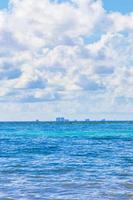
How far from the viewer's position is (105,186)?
25.7 meters

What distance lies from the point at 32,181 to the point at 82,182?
9.59ft

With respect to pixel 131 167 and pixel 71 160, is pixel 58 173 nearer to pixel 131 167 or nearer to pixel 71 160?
pixel 131 167

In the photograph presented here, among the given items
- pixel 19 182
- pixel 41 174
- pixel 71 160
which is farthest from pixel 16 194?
pixel 71 160

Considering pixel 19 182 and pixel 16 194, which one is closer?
pixel 16 194

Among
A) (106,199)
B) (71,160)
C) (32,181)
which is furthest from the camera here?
(71,160)

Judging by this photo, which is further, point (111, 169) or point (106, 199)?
point (111, 169)

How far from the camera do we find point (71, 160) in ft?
132

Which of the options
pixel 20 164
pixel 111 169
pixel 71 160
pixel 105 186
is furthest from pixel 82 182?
pixel 71 160

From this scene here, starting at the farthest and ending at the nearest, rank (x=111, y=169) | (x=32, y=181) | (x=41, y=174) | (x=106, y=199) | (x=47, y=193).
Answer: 1. (x=111, y=169)
2. (x=41, y=174)
3. (x=32, y=181)
4. (x=47, y=193)
5. (x=106, y=199)

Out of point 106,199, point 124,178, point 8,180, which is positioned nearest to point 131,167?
point 124,178

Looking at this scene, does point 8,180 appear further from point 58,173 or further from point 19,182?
point 58,173

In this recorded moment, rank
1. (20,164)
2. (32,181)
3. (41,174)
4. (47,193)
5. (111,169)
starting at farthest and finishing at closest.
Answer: (20,164) → (111,169) → (41,174) → (32,181) → (47,193)

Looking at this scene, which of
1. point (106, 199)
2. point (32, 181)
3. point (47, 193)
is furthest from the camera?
point (32, 181)

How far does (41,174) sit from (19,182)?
13.2 ft
